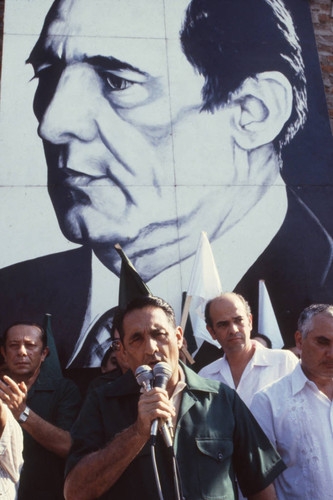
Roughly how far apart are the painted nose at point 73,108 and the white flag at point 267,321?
2238mm

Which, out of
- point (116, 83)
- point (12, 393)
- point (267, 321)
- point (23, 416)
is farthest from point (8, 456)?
point (116, 83)

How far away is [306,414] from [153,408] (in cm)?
91

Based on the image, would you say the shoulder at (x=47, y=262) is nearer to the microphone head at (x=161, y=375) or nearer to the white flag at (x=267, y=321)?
the white flag at (x=267, y=321)

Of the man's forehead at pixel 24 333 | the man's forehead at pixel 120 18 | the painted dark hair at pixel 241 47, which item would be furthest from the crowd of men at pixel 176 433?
the man's forehead at pixel 120 18

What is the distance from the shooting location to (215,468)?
164cm

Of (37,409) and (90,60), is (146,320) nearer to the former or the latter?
(37,409)

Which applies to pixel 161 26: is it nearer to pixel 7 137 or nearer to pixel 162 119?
pixel 162 119

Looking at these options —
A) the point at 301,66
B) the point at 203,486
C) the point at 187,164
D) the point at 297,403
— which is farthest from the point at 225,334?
the point at 301,66

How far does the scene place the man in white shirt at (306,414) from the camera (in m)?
1.94

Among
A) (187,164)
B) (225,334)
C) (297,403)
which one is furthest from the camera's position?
(187,164)

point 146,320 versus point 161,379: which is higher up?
point 146,320

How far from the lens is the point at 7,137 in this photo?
15.9 feet

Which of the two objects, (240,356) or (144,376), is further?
(240,356)

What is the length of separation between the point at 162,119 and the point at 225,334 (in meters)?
2.89
